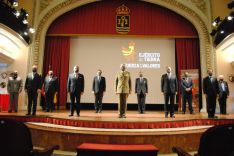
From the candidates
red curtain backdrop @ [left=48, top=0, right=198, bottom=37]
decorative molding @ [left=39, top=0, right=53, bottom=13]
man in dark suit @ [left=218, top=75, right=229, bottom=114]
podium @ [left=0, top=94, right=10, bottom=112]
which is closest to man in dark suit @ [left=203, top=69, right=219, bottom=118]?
man in dark suit @ [left=218, top=75, right=229, bottom=114]

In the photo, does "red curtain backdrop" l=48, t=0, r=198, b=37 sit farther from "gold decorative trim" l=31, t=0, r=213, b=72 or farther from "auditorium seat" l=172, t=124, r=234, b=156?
"auditorium seat" l=172, t=124, r=234, b=156

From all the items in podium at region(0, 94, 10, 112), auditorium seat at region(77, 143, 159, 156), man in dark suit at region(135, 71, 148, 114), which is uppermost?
man in dark suit at region(135, 71, 148, 114)

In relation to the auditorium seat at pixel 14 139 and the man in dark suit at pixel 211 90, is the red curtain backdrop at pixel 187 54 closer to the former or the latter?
the man in dark suit at pixel 211 90

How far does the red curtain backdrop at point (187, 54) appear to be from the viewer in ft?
28.1

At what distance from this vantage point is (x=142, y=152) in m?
2.62

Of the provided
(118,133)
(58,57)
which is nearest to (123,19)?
(58,57)

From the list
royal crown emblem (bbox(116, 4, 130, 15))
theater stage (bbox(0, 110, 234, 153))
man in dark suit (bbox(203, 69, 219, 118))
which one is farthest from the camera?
royal crown emblem (bbox(116, 4, 130, 15))

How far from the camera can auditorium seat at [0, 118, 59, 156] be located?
6.10 feet

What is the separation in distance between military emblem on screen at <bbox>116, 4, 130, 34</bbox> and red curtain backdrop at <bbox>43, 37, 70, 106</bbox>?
206cm

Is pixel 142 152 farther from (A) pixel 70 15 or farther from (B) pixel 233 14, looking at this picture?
(A) pixel 70 15

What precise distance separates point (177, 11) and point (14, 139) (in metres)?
8.08

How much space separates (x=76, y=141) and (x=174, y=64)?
6042mm

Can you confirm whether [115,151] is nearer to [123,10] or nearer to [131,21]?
[131,21]

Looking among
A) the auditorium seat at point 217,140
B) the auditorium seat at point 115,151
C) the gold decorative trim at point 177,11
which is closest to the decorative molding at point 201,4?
the gold decorative trim at point 177,11
